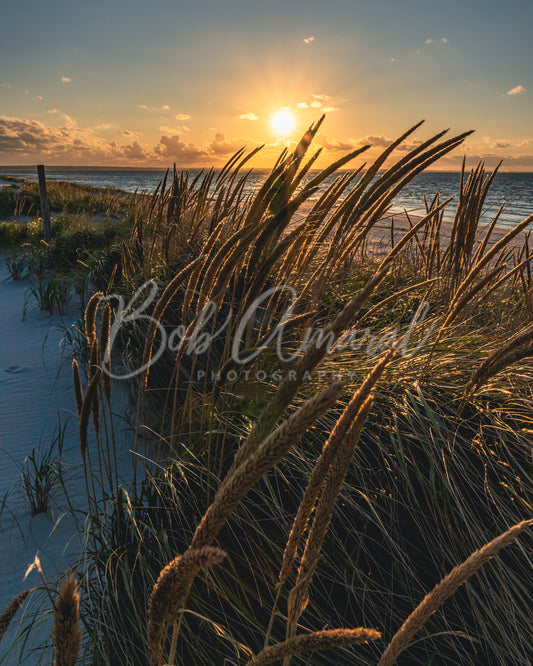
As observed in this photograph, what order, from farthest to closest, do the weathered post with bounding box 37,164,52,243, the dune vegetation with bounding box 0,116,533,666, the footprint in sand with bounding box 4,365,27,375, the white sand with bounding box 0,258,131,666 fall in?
the weathered post with bounding box 37,164,52,243 → the footprint in sand with bounding box 4,365,27,375 → the white sand with bounding box 0,258,131,666 → the dune vegetation with bounding box 0,116,533,666

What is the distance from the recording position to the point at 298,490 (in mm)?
1649

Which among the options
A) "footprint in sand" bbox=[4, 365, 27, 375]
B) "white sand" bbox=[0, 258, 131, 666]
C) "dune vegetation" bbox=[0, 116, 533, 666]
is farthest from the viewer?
"footprint in sand" bbox=[4, 365, 27, 375]

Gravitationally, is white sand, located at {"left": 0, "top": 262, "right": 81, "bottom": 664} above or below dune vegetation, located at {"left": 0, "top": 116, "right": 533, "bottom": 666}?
below

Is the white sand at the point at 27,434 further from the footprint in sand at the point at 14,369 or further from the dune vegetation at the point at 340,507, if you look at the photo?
the dune vegetation at the point at 340,507

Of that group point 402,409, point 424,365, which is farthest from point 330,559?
point 424,365

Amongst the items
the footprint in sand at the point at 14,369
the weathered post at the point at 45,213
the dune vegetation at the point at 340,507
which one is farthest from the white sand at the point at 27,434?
the weathered post at the point at 45,213

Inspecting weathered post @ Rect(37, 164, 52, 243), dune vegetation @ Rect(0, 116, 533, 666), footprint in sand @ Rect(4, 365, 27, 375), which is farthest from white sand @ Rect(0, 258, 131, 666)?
weathered post @ Rect(37, 164, 52, 243)

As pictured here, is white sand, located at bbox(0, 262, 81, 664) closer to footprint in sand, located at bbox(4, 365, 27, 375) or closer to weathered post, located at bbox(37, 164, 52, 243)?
footprint in sand, located at bbox(4, 365, 27, 375)

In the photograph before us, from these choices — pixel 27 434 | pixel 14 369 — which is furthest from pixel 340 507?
pixel 14 369

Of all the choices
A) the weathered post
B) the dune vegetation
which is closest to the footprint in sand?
the dune vegetation

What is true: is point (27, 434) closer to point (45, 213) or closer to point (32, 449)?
point (32, 449)

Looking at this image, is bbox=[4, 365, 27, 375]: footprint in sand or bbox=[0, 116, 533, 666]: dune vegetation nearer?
bbox=[0, 116, 533, 666]: dune vegetation

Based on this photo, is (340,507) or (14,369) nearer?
(340,507)

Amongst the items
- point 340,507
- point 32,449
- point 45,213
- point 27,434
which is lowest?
point 27,434
